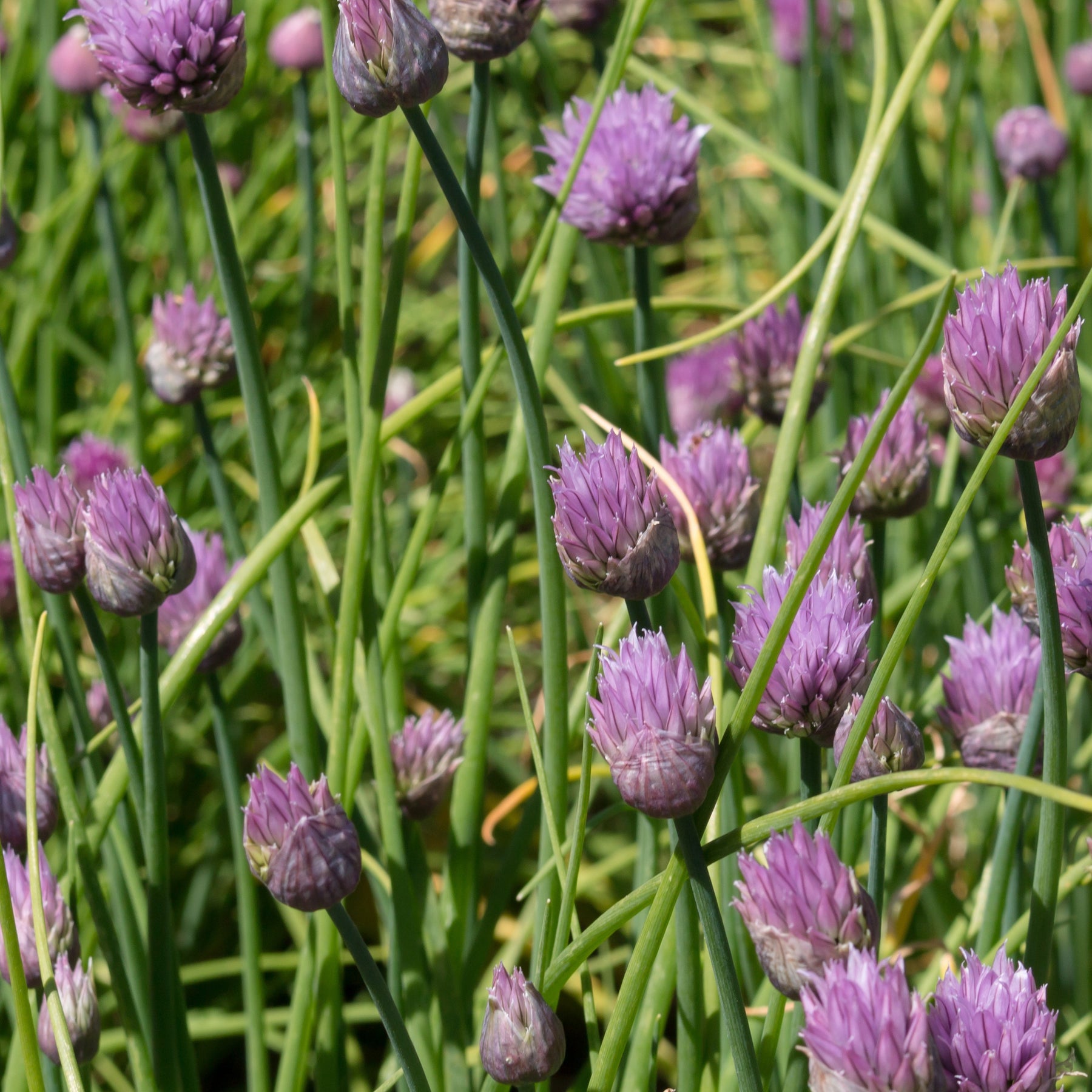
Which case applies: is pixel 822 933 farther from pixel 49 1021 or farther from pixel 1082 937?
pixel 1082 937

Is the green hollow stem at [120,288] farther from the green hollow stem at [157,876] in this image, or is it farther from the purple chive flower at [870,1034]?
the purple chive flower at [870,1034]

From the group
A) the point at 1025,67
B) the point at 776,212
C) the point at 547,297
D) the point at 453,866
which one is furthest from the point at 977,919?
the point at 776,212

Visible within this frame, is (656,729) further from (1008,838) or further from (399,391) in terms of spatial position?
(399,391)

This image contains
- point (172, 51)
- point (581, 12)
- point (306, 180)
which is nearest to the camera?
point (172, 51)

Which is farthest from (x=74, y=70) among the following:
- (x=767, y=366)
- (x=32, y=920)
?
(x=32, y=920)

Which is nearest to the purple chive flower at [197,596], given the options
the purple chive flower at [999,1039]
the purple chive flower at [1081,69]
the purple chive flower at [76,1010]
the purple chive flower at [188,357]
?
the purple chive flower at [188,357]
